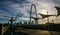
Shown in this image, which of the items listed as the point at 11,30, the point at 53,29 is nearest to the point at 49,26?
the point at 53,29

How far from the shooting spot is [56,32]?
1953 centimetres

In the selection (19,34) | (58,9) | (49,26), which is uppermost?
(58,9)

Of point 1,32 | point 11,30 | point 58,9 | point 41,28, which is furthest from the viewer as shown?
point 58,9

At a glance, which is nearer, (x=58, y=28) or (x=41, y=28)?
(x=58, y=28)

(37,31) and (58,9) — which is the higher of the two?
(58,9)

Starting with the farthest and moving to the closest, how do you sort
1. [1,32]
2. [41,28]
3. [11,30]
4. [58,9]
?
1. [58,9]
2. [41,28]
3. [11,30]
4. [1,32]

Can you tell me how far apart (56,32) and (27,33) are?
17.4 ft

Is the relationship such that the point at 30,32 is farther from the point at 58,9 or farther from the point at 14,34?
the point at 58,9

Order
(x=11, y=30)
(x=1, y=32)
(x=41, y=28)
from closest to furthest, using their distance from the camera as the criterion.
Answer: (x=1, y=32)
(x=11, y=30)
(x=41, y=28)

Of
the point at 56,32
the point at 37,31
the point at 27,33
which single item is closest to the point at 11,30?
the point at 27,33

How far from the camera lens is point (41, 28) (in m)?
22.0

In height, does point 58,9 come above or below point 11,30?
above

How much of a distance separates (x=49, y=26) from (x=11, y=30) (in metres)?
7.35

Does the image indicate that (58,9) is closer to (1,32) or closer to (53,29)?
(53,29)
